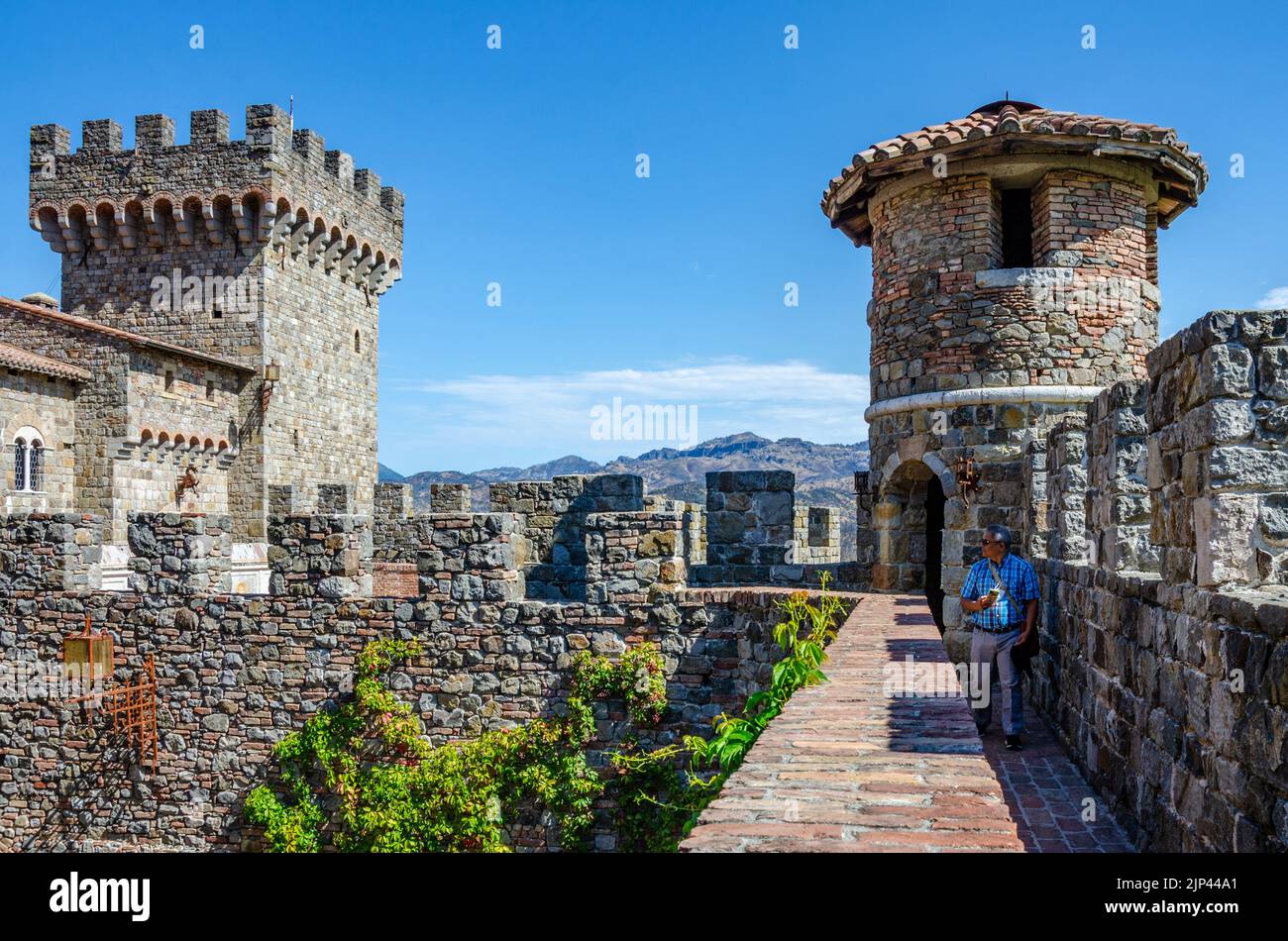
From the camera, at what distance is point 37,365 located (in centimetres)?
1911

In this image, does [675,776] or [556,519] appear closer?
[675,776]

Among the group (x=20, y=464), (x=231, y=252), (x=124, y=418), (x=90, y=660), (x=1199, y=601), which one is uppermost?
(x=231, y=252)

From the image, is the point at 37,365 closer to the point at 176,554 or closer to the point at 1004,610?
the point at 176,554

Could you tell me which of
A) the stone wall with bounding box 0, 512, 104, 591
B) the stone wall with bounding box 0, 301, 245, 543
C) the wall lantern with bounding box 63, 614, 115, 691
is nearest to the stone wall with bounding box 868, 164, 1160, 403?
the wall lantern with bounding box 63, 614, 115, 691

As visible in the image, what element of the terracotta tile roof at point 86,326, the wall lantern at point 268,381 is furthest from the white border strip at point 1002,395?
the wall lantern at point 268,381

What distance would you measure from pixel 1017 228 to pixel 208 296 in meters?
18.5

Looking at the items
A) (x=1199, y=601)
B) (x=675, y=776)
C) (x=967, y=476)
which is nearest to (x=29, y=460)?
(x=675, y=776)

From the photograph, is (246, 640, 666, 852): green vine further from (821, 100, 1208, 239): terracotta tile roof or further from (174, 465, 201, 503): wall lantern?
(174, 465, 201, 503): wall lantern

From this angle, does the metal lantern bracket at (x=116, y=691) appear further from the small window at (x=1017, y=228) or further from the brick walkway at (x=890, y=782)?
the small window at (x=1017, y=228)

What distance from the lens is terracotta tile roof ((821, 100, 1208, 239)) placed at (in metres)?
10.0

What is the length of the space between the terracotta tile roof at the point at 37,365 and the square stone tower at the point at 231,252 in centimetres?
352

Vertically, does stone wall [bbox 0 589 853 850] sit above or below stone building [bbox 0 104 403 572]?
below

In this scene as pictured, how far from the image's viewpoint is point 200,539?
11266 mm

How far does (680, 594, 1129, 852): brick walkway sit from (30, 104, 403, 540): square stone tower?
58.7 ft
